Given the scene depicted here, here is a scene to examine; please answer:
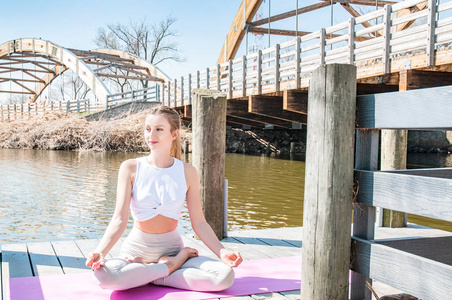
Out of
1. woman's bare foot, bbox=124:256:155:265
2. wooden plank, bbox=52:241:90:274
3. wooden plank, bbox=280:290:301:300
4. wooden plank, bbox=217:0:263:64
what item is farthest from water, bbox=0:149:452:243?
wooden plank, bbox=217:0:263:64

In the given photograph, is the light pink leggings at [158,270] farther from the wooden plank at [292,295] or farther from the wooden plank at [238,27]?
the wooden plank at [238,27]

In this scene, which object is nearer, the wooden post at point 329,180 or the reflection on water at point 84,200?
the wooden post at point 329,180

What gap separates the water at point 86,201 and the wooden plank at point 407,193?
4075 mm

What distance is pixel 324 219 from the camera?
2.53 m

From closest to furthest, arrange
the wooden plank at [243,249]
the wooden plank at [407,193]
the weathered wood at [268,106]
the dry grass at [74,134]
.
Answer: the wooden plank at [407,193], the wooden plank at [243,249], the weathered wood at [268,106], the dry grass at [74,134]

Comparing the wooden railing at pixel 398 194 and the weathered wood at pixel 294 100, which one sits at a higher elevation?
the weathered wood at pixel 294 100

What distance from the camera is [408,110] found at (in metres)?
2.29

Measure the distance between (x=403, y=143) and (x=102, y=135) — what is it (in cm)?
1806

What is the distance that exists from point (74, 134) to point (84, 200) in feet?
48.7

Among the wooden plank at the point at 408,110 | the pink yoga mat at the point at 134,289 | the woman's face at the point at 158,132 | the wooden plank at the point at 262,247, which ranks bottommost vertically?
the wooden plank at the point at 262,247

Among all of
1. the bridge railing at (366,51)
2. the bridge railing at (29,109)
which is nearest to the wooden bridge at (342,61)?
the bridge railing at (366,51)

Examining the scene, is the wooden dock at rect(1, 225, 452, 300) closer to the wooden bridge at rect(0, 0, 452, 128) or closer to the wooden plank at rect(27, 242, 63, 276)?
the wooden plank at rect(27, 242, 63, 276)

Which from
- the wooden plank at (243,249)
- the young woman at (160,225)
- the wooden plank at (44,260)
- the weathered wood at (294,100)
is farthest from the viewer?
the weathered wood at (294,100)

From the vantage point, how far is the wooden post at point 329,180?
8.11 ft
